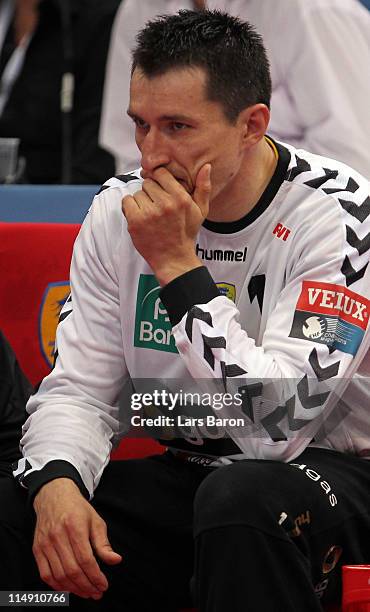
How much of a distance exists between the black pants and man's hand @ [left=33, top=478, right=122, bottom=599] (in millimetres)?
118

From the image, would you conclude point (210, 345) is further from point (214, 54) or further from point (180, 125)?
point (214, 54)

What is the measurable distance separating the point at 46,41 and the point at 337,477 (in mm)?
3309

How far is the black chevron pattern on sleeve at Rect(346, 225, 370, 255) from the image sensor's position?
90.0 inches

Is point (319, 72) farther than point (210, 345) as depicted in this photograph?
Yes

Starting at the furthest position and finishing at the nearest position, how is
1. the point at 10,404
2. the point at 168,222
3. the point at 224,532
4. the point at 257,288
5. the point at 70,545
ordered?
the point at 10,404 → the point at 257,288 → the point at 168,222 → the point at 70,545 → the point at 224,532

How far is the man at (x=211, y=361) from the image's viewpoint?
6.84ft

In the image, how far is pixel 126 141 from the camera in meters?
4.42

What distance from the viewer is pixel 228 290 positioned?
238cm

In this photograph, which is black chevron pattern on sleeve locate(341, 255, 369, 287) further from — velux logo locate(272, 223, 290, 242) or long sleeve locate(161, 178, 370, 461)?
velux logo locate(272, 223, 290, 242)

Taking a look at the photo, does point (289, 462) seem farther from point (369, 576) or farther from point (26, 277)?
point (26, 277)

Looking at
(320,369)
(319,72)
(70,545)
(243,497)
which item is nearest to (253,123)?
(320,369)

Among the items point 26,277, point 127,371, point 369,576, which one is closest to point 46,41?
point 26,277

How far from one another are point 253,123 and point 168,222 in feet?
0.89

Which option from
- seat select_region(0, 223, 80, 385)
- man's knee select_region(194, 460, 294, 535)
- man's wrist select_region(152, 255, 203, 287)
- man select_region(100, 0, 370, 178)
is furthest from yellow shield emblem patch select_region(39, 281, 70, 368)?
man select_region(100, 0, 370, 178)
